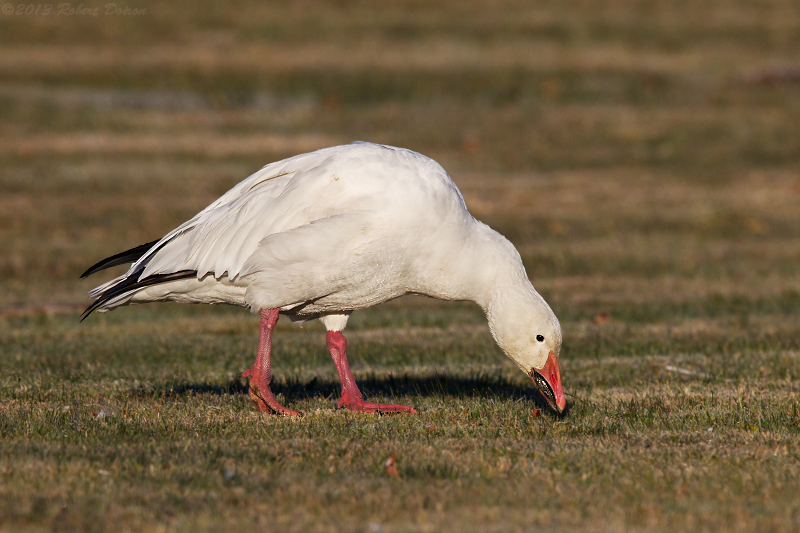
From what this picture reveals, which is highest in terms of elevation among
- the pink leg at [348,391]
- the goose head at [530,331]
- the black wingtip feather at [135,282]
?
the black wingtip feather at [135,282]

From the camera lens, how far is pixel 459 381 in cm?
939

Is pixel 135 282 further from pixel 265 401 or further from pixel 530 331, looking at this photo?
pixel 530 331

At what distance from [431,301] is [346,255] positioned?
844 centimetres

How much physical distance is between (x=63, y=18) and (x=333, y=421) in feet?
92.4

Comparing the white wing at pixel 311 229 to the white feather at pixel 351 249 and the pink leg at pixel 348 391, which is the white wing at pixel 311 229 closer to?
the white feather at pixel 351 249

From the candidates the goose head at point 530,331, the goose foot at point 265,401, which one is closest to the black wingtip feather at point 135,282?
the goose foot at point 265,401

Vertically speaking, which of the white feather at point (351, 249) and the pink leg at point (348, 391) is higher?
the white feather at point (351, 249)

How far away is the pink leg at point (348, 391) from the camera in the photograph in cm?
770

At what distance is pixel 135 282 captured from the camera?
25.1 ft

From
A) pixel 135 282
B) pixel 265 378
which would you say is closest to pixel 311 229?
pixel 265 378

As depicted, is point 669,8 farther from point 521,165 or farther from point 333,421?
point 333,421

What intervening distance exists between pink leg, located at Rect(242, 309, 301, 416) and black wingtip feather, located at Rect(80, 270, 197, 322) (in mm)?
682

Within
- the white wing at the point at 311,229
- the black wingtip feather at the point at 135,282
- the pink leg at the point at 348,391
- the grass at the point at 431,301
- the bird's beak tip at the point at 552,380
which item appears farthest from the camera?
the pink leg at the point at 348,391

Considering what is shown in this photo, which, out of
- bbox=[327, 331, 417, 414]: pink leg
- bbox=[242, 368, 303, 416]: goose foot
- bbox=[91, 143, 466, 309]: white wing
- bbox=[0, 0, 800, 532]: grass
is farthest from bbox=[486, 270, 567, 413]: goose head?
bbox=[242, 368, 303, 416]: goose foot
